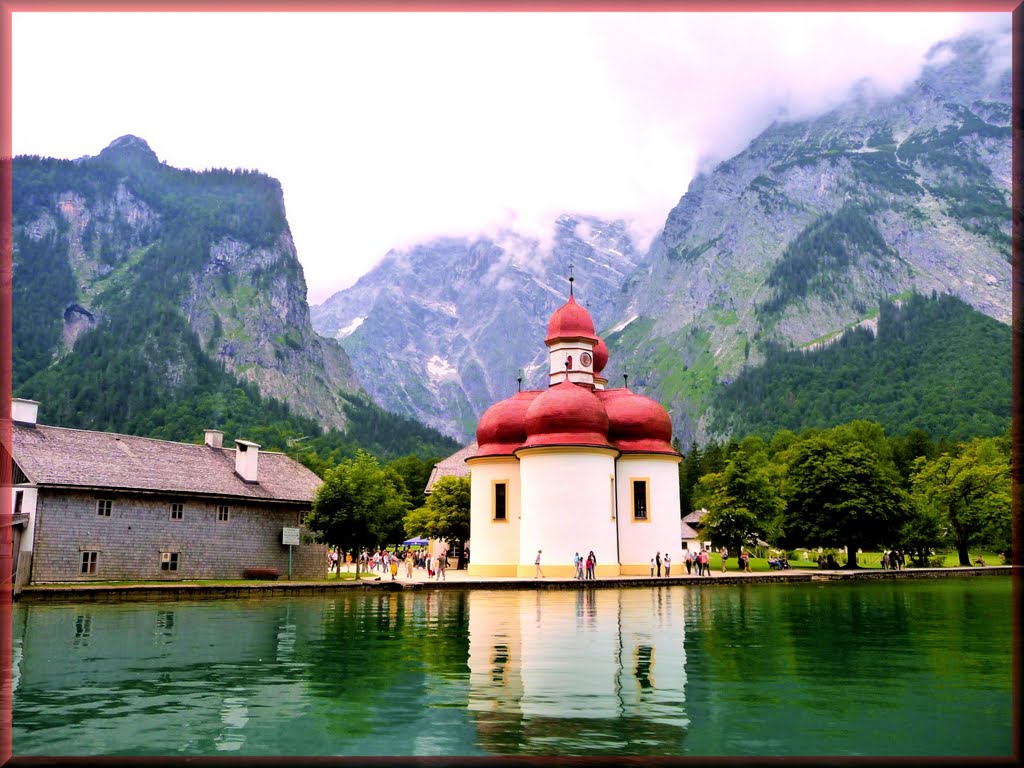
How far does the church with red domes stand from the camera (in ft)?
147

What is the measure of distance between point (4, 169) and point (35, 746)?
19.9ft

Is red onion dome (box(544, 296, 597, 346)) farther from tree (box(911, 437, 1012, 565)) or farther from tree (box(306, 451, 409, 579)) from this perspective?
tree (box(911, 437, 1012, 565))

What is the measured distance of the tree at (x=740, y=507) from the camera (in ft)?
194

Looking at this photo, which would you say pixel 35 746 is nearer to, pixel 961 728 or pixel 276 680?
pixel 276 680

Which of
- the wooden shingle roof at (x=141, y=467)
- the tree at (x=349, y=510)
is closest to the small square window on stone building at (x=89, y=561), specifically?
the wooden shingle roof at (x=141, y=467)

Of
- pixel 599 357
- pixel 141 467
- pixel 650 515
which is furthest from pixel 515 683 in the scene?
pixel 599 357

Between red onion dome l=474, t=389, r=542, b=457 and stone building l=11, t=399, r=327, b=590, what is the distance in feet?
33.9

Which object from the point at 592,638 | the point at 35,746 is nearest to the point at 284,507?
the point at 592,638

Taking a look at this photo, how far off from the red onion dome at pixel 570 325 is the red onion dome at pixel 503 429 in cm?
446

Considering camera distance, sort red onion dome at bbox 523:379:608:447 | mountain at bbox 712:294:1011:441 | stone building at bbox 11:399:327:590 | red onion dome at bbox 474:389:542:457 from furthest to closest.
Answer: mountain at bbox 712:294:1011:441
red onion dome at bbox 474:389:542:457
red onion dome at bbox 523:379:608:447
stone building at bbox 11:399:327:590

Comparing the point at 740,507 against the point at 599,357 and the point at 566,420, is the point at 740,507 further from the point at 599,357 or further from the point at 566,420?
the point at 566,420

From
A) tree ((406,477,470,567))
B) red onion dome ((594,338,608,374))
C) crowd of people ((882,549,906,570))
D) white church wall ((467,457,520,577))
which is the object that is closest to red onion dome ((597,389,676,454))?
white church wall ((467,457,520,577))

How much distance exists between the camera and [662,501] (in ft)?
160

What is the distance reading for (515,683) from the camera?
13.3m
